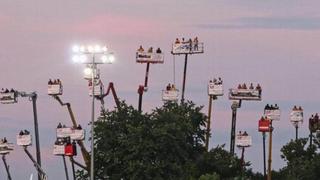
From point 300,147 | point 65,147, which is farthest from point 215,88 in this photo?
point 65,147

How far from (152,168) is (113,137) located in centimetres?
505

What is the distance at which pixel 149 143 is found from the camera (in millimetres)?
79750

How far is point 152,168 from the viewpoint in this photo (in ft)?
258

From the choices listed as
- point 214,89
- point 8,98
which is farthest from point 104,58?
point 8,98

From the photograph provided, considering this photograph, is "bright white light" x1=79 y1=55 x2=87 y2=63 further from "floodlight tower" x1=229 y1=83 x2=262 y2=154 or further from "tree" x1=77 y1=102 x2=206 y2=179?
"floodlight tower" x1=229 y1=83 x2=262 y2=154

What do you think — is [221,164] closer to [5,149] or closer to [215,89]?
[215,89]

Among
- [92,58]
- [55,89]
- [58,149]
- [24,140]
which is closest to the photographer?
[92,58]

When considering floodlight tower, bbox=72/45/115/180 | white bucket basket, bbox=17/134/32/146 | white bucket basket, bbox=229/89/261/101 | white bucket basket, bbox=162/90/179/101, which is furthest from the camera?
white bucket basket, bbox=17/134/32/146

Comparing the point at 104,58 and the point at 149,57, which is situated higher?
the point at 149,57

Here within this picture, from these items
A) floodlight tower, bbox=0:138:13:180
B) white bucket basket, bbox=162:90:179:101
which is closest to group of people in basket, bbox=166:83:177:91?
white bucket basket, bbox=162:90:179:101

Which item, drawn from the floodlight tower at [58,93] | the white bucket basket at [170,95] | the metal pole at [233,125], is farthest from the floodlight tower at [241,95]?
the floodlight tower at [58,93]

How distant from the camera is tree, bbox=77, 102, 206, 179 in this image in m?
79.2

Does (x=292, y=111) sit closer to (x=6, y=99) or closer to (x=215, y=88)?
(x=215, y=88)

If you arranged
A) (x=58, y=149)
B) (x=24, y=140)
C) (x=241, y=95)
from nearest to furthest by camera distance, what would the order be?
1. (x=241, y=95)
2. (x=58, y=149)
3. (x=24, y=140)
